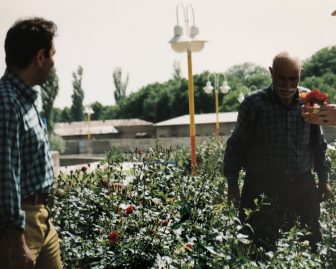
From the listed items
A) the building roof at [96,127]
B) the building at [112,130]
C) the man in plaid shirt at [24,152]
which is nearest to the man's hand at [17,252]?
the man in plaid shirt at [24,152]

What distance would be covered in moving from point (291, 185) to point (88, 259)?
67.3 inches

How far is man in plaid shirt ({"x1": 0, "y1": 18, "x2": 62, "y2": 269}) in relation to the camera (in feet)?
7.45

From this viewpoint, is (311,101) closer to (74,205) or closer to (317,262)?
(317,262)

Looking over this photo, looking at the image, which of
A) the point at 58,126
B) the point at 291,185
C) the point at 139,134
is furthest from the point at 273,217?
the point at 58,126

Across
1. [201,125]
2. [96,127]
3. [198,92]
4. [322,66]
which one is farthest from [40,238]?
[96,127]

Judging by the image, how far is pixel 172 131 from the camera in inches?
2250

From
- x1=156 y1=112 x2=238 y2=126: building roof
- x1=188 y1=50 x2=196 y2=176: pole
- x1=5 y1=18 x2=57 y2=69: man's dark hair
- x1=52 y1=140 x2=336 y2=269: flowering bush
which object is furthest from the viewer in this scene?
x1=156 y1=112 x2=238 y2=126: building roof

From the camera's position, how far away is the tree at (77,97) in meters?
70.9

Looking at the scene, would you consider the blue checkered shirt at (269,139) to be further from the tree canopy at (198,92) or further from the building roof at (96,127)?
the building roof at (96,127)

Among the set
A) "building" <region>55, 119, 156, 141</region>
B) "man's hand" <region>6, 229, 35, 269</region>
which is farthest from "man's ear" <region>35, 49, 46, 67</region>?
"building" <region>55, 119, 156, 141</region>

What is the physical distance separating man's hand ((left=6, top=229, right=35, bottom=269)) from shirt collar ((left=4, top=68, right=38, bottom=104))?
683 millimetres

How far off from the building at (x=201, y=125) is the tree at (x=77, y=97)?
18.2 m

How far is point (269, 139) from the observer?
399 cm

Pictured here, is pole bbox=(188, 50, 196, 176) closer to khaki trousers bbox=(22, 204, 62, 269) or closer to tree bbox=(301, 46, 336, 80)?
khaki trousers bbox=(22, 204, 62, 269)
